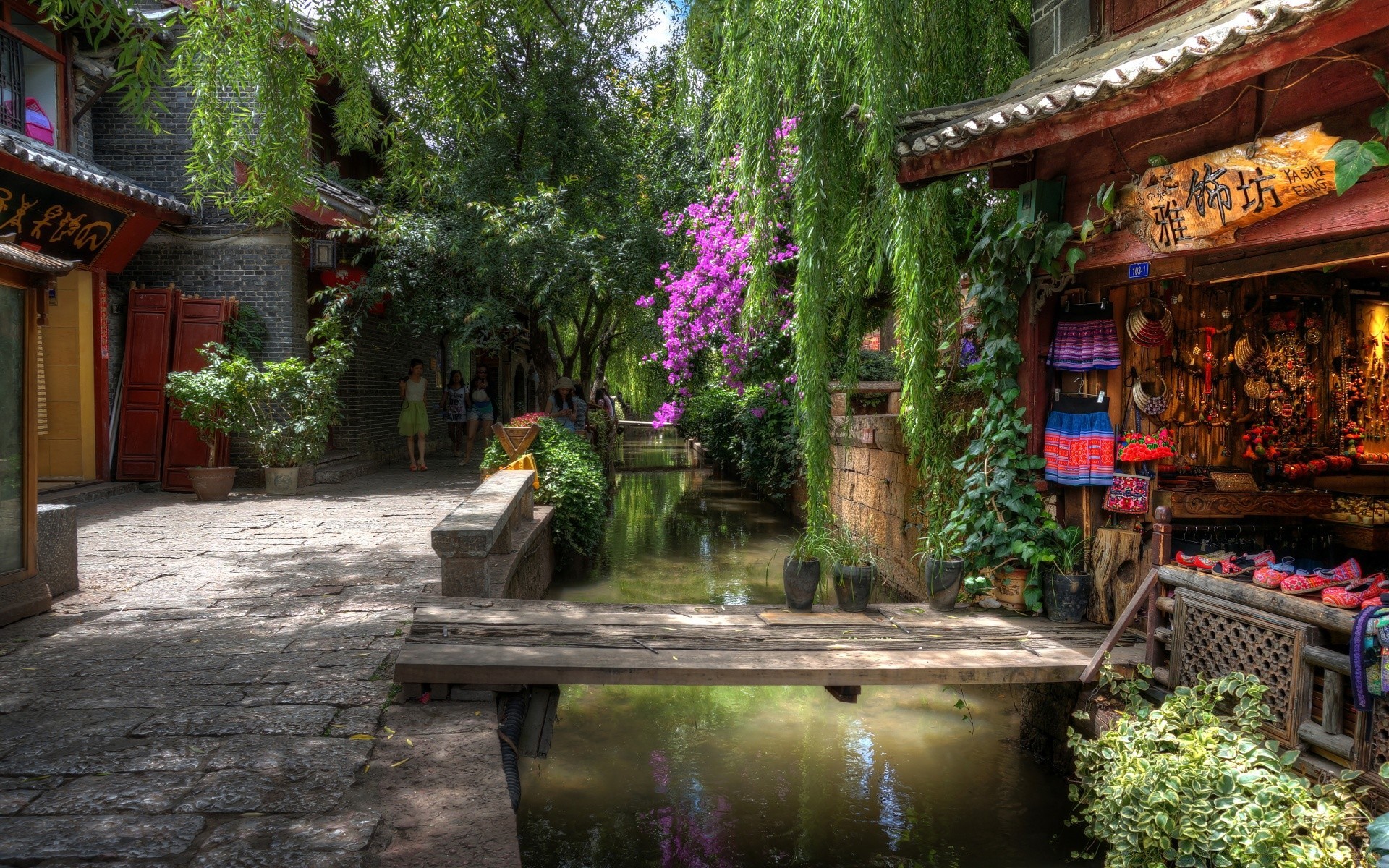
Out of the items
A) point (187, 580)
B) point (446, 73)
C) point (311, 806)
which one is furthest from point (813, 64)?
point (187, 580)

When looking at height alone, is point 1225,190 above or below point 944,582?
above

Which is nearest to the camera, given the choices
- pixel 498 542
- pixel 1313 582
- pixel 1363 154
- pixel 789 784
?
pixel 1363 154

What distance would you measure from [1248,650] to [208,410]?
1104 centimetres

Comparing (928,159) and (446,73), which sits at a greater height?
(446,73)

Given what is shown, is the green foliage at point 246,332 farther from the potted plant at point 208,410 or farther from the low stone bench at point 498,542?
the low stone bench at point 498,542

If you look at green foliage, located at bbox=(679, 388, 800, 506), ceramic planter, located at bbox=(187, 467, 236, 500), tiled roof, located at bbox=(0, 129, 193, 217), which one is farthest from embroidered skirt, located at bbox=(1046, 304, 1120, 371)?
ceramic planter, located at bbox=(187, 467, 236, 500)

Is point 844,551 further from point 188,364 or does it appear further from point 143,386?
point 143,386

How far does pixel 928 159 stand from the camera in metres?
5.43

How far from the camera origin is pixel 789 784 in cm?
548

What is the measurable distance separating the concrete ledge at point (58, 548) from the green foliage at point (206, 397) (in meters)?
4.95

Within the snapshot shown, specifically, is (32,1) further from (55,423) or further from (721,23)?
(721,23)

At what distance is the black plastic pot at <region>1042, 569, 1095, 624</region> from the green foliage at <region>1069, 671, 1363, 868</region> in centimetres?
157

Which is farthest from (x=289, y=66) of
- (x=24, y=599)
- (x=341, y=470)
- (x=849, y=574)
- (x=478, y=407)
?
(x=478, y=407)

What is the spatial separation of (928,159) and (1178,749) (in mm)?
3383
